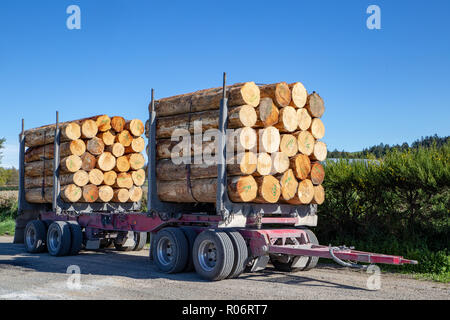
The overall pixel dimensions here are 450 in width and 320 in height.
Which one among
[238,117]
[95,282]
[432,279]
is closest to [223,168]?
[238,117]

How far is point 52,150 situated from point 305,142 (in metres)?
8.40

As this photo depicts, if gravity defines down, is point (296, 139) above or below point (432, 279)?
above

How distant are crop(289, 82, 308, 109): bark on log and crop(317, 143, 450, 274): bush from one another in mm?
3132

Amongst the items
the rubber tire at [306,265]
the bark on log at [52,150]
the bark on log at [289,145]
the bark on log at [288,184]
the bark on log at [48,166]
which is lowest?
the rubber tire at [306,265]

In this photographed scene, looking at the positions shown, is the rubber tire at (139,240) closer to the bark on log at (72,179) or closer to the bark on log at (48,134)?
the bark on log at (72,179)

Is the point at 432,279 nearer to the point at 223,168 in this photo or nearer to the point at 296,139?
the point at 296,139

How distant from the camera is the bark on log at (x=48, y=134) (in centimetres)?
1432

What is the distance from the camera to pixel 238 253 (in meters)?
9.31

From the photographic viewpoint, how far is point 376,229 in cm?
1226

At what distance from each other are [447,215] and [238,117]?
18.2 feet

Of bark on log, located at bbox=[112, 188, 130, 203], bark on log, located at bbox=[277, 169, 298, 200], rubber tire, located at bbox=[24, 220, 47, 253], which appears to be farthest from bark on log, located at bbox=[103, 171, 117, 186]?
bark on log, located at bbox=[277, 169, 298, 200]

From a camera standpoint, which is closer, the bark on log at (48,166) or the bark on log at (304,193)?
the bark on log at (304,193)

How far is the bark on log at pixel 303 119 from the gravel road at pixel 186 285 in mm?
3133

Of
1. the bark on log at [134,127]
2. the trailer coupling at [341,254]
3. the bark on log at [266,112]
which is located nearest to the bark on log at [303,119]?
the bark on log at [266,112]
